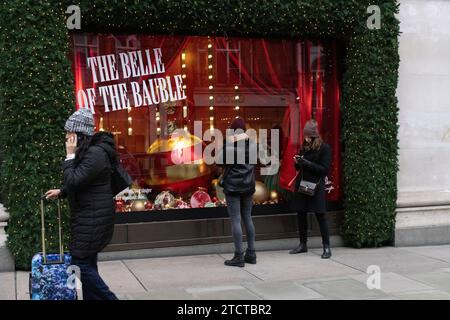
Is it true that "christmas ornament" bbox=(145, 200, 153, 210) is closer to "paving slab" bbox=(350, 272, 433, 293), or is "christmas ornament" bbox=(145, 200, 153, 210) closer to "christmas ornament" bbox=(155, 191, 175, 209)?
"christmas ornament" bbox=(155, 191, 175, 209)

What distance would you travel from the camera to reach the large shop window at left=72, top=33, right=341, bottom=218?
305 inches

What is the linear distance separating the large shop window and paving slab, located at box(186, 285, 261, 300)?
6.41 feet

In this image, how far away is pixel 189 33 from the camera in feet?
25.4

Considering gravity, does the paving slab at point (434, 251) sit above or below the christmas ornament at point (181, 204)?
below

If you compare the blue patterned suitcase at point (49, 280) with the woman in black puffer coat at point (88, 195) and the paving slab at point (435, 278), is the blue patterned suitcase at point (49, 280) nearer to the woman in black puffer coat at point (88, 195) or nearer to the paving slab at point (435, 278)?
the woman in black puffer coat at point (88, 195)

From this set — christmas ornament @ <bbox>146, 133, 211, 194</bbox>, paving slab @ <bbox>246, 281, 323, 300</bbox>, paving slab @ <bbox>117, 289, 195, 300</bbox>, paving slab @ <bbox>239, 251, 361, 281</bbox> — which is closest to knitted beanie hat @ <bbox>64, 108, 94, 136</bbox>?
paving slab @ <bbox>117, 289, 195, 300</bbox>

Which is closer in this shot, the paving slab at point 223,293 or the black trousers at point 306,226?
the paving slab at point 223,293

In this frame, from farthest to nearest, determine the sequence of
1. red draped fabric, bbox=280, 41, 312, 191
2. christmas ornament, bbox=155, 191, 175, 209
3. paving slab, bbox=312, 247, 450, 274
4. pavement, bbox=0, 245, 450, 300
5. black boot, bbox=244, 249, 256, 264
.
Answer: red draped fabric, bbox=280, 41, 312, 191, christmas ornament, bbox=155, 191, 175, 209, black boot, bbox=244, 249, 256, 264, paving slab, bbox=312, 247, 450, 274, pavement, bbox=0, 245, 450, 300

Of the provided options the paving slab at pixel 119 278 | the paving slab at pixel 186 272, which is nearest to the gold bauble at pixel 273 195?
the paving slab at pixel 186 272

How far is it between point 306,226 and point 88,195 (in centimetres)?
388

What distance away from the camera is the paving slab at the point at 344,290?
5.69m

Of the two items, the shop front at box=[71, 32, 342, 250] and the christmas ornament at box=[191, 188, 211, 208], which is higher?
the shop front at box=[71, 32, 342, 250]

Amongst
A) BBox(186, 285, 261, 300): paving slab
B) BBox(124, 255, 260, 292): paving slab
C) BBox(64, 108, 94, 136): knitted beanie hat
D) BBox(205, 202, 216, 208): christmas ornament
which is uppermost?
BBox(64, 108, 94, 136): knitted beanie hat

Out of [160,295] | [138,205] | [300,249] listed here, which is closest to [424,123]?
[300,249]
